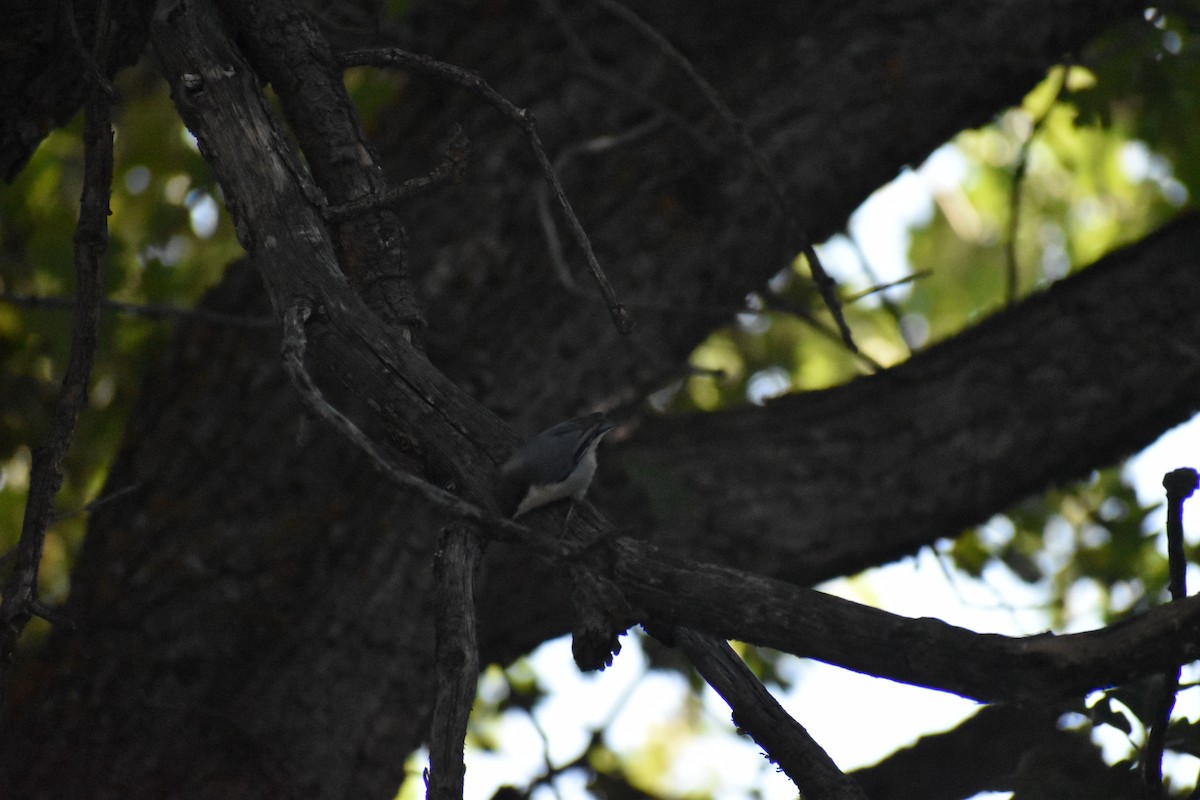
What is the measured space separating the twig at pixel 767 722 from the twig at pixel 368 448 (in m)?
0.45

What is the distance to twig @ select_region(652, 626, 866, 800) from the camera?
1.56m

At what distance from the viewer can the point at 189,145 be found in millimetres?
4543

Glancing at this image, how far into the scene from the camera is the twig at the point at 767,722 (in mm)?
1560

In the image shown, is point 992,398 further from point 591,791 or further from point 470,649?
point 470,649

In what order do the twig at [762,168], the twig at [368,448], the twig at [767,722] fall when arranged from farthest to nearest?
the twig at [762,168], the twig at [767,722], the twig at [368,448]

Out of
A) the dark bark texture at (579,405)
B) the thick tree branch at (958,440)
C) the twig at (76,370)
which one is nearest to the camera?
the twig at (76,370)

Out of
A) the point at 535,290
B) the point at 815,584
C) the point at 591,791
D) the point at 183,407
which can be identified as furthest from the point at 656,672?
the point at 183,407

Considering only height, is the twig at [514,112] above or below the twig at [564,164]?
below

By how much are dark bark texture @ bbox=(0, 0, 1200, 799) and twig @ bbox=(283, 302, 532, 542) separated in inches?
45.9

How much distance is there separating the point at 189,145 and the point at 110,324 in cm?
98

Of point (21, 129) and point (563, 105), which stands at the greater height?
point (563, 105)

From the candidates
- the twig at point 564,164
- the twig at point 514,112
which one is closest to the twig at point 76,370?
the twig at point 514,112

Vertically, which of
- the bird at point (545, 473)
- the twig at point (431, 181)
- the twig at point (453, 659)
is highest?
the twig at point (431, 181)

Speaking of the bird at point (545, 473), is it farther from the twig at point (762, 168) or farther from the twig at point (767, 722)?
the twig at point (762, 168)
